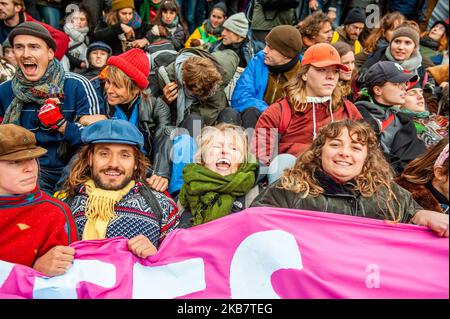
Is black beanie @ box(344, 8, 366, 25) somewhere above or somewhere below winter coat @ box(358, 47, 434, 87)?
above

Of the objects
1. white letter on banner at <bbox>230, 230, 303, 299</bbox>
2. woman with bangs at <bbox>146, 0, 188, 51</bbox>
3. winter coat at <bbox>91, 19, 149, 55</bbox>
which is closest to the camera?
white letter on banner at <bbox>230, 230, 303, 299</bbox>

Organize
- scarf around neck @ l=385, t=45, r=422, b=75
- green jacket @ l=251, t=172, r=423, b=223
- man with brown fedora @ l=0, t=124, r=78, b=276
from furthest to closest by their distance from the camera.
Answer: scarf around neck @ l=385, t=45, r=422, b=75 < green jacket @ l=251, t=172, r=423, b=223 < man with brown fedora @ l=0, t=124, r=78, b=276

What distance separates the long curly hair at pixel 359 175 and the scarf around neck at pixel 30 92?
2.30 meters

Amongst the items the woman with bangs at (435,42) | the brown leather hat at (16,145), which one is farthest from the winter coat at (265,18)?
the brown leather hat at (16,145)

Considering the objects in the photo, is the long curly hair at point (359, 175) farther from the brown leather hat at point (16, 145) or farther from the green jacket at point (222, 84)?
the green jacket at point (222, 84)

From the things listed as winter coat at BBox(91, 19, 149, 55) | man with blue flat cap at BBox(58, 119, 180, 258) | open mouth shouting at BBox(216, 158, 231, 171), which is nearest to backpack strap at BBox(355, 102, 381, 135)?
open mouth shouting at BBox(216, 158, 231, 171)

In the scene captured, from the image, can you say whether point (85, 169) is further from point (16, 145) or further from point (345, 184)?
point (345, 184)

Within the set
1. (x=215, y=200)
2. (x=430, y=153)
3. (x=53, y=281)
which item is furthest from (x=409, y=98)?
(x=53, y=281)

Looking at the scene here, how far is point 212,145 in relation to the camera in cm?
417

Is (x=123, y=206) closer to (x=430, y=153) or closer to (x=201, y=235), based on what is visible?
(x=201, y=235)

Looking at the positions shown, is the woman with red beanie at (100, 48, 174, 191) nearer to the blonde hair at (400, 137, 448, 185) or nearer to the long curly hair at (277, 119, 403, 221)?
the long curly hair at (277, 119, 403, 221)

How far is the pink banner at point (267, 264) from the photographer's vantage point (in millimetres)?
3096

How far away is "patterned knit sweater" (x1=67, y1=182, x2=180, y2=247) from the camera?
147 inches
